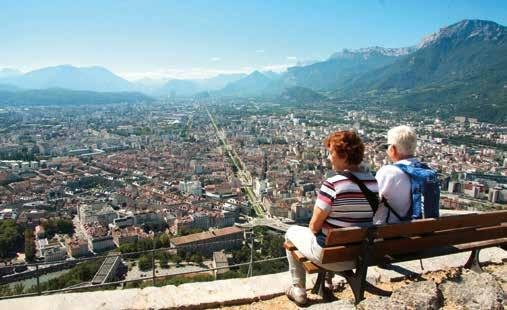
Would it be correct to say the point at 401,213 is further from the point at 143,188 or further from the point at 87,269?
the point at 143,188

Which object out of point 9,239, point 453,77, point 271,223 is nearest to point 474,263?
point 271,223

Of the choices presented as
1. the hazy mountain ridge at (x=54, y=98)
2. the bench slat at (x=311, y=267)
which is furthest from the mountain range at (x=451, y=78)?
the bench slat at (x=311, y=267)

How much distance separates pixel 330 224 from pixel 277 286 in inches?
38.4

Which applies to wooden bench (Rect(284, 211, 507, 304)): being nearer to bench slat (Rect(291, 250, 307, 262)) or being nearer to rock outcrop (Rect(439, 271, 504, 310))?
bench slat (Rect(291, 250, 307, 262))

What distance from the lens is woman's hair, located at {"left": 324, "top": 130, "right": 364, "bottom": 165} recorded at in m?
2.09

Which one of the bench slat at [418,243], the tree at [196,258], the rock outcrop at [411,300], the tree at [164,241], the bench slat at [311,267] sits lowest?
the tree at [164,241]

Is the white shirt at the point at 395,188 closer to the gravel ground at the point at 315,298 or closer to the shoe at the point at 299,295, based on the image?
the gravel ground at the point at 315,298

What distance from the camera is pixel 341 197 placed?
6.80 feet

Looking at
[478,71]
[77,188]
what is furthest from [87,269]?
[478,71]

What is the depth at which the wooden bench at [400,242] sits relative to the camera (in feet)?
6.77

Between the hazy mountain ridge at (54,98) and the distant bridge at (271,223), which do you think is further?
the hazy mountain ridge at (54,98)

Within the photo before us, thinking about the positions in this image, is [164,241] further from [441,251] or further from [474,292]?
[474,292]

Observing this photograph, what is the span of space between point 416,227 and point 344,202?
0.48 metres

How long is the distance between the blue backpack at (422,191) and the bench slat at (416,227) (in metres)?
0.11
